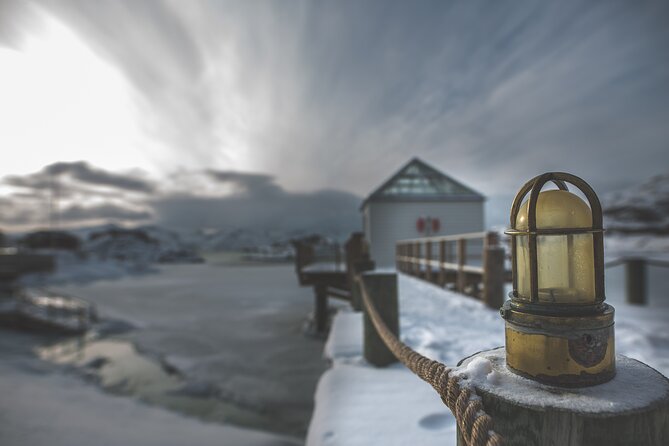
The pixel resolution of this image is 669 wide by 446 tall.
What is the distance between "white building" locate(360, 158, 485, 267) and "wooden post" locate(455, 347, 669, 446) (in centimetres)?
1578

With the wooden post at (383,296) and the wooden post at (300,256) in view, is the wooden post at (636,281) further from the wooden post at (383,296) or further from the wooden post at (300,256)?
the wooden post at (300,256)

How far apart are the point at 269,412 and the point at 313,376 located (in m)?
2.01

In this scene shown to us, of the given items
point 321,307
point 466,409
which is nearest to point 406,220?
point 321,307

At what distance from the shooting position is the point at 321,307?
12023 millimetres

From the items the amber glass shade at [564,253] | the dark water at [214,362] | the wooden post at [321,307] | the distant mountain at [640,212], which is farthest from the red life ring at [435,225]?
the distant mountain at [640,212]

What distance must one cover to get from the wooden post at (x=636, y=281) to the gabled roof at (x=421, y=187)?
10683 millimetres

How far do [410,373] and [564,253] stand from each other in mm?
2294

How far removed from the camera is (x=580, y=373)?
2.47ft

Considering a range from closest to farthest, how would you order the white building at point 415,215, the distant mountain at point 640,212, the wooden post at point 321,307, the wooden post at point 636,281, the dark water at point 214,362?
1. the wooden post at point 636,281
2. the dark water at point 214,362
3. the wooden post at point 321,307
4. the white building at point 415,215
5. the distant mountain at point 640,212

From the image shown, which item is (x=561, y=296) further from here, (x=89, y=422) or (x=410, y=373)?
(x=89, y=422)

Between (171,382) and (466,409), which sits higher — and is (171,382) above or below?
below

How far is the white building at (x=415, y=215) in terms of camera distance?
53.9ft

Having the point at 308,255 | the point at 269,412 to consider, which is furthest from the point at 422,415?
the point at 308,255

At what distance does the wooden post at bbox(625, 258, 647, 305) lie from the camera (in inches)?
235
